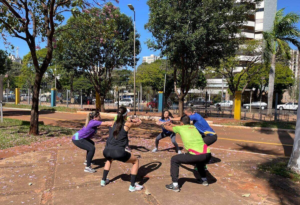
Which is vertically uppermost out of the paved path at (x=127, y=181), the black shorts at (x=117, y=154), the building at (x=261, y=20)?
the building at (x=261, y=20)

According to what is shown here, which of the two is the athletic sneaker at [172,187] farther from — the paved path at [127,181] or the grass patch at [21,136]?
the grass patch at [21,136]

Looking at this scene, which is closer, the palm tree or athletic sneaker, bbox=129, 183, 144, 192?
athletic sneaker, bbox=129, 183, 144, 192

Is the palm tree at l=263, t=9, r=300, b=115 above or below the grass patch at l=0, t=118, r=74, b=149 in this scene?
above

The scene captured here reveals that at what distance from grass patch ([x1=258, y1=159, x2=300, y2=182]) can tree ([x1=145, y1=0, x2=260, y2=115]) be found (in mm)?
8264

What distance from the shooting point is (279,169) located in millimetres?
5648

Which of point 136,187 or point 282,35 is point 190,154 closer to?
point 136,187

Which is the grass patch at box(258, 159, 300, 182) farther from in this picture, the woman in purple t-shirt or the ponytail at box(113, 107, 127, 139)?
the woman in purple t-shirt

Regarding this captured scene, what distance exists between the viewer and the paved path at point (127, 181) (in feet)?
13.3

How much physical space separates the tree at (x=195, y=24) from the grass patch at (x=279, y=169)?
8.26 metres

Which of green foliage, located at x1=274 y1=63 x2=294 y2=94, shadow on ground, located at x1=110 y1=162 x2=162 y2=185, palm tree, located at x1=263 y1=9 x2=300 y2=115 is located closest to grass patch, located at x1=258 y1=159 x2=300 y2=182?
shadow on ground, located at x1=110 y1=162 x2=162 y2=185

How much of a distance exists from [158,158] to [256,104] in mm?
35305

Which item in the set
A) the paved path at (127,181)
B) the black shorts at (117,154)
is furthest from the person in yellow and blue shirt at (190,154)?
the black shorts at (117,154)

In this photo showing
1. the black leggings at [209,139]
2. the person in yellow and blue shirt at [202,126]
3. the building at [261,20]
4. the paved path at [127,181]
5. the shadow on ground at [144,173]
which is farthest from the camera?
the building at [261,20]

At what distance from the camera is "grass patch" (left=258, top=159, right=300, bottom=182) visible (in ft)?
17.1
